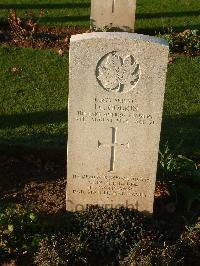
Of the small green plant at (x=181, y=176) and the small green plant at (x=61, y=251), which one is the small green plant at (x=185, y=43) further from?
the small green plant at (x=61, y=251)

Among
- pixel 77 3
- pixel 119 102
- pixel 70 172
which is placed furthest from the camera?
pixel 77 3

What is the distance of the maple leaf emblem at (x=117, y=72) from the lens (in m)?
4.72

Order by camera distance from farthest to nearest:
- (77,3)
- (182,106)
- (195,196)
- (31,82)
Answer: (77,3)
(31,82)
(182,106)
(195,196)

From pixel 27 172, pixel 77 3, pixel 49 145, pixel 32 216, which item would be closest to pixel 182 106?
pixel 49 145

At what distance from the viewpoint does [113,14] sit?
992 centimetres

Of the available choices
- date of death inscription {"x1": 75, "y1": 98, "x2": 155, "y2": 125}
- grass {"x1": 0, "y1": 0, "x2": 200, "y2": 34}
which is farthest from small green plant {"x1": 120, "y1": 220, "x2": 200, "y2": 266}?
grass {"x1": 0, "y1": 0, "x2": 200, "y2": 34}

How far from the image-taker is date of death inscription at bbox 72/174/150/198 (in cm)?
538

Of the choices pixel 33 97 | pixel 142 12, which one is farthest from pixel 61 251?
pixel 142 12

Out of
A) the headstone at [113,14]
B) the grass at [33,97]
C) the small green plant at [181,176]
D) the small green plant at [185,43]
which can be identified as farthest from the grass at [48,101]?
the headstone at [113,14]

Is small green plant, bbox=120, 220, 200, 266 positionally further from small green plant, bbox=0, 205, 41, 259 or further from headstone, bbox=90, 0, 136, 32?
headstone, bbox=90, 0, 136, 32

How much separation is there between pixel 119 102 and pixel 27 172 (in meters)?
1.89

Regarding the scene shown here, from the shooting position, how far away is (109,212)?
5.42m

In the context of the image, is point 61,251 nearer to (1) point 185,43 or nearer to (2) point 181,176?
(2) point 181,176

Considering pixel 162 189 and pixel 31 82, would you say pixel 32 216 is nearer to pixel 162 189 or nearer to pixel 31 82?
pixel 162 189
